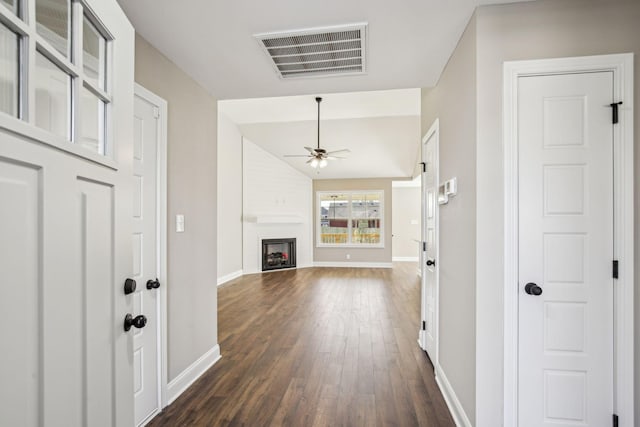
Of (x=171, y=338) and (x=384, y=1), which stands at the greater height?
(x=384, y=1)

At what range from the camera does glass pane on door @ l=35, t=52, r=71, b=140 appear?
757 millimetres

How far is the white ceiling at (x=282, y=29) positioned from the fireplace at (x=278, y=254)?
5.45 metres

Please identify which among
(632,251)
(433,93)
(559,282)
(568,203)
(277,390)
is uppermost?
(433,93)

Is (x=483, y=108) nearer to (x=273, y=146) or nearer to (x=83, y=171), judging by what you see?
(x=83, y=171)

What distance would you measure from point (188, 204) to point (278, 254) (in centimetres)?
562

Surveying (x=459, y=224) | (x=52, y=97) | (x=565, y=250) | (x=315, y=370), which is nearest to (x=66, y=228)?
(x=52, y=97)

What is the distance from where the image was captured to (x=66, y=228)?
821 millimetres

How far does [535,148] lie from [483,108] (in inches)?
13.2

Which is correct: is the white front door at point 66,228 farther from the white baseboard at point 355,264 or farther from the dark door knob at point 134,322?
the white baseboard at point 355,264

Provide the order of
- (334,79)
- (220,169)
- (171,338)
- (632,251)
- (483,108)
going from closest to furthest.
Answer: (632,251) → (483,108) → (171,338) → (334,79) → (220,169)

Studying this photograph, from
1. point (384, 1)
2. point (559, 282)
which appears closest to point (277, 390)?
point (559, 282)

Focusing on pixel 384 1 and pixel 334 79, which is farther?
pixel 334 79

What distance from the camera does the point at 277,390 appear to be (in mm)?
2273

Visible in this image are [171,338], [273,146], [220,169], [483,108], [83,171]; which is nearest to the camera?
[83,171]
